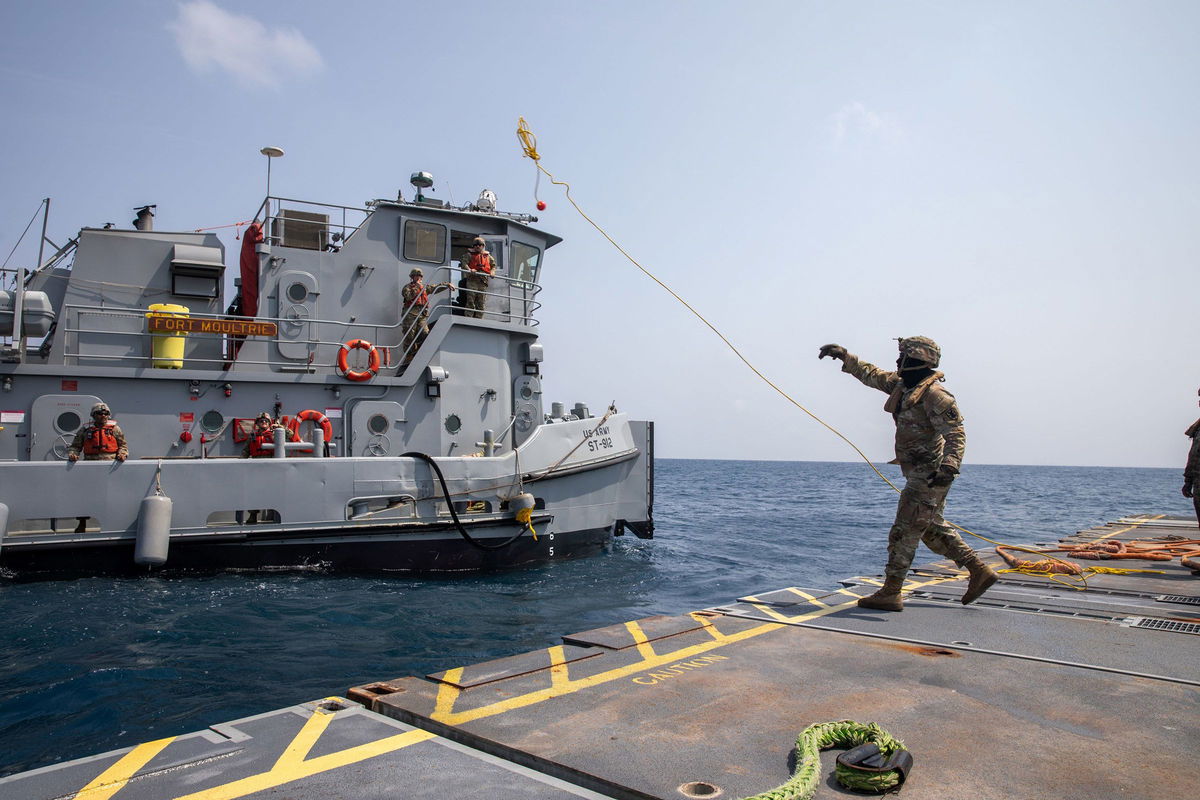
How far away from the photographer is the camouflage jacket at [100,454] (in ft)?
29.5

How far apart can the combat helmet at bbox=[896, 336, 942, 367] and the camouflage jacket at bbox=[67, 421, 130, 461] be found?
8206mm

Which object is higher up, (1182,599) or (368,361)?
(368,361)

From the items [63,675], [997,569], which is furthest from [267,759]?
[997,569]

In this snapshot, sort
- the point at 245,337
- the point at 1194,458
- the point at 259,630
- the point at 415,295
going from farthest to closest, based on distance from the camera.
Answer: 1. the point at 415,295
2. the point at 245,337
3. the point at 1194,458
4. the point at 259,630

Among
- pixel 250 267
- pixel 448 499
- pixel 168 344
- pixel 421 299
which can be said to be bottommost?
pixel 448 499

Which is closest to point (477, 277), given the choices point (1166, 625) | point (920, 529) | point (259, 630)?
point (259, 630)

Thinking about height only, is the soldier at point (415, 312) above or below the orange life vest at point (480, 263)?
below

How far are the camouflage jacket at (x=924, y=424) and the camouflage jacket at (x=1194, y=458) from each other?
13.3 feet

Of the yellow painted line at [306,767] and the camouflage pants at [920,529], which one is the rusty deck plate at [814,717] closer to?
the yellow painted line at [306,767]

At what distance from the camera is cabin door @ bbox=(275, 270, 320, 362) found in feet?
36.5

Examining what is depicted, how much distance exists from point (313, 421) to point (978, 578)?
8.23m

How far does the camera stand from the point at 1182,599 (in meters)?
6.15

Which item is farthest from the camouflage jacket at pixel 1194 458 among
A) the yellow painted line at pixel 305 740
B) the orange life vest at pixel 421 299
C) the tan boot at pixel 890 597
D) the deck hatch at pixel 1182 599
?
the orange life vest at pixel 421 299

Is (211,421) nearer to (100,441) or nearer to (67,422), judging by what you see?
(100,441)
